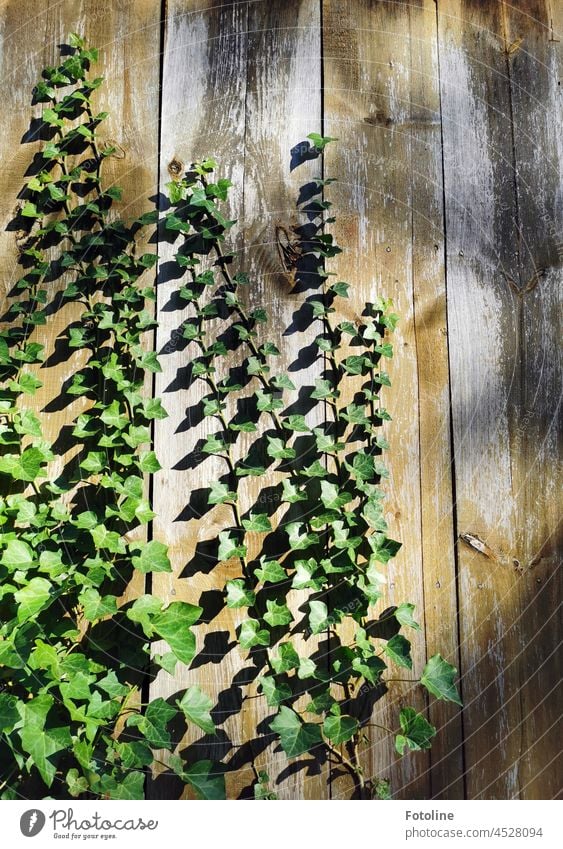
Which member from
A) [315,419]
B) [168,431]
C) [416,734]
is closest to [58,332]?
[168,431]

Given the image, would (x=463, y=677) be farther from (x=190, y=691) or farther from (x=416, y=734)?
(x=190, y=691)

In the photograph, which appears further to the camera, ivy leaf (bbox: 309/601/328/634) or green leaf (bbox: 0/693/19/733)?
ivy leaf (bbox: 309/601/328/634)

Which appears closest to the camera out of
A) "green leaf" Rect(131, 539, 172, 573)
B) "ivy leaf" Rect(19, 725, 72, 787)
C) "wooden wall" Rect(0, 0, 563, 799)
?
"ivy leaf" Rect(19, 725, 72, 787)

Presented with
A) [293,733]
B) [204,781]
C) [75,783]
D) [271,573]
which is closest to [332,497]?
[271,573]

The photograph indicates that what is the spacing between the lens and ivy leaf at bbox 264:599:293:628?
1.14 meters

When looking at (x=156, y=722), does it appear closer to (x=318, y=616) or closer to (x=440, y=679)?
(x=318, y=616)

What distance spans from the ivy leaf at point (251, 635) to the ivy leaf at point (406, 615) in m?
0.22

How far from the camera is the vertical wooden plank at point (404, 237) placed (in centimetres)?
123

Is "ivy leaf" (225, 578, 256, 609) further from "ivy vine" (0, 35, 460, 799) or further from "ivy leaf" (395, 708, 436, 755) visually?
"ivy leaf" (395, 708, 436, 755)

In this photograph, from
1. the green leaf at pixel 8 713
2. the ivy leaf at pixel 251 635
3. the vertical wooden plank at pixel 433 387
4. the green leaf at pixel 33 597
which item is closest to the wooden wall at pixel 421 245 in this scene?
the vertical wooden plank at pixel 433 387

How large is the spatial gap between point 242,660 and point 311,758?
21 cm

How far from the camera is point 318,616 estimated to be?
1144mm

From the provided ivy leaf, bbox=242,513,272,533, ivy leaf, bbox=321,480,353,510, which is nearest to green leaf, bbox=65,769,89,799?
ivy leaf, bbox=242,513,272,533

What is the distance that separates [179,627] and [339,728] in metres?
0.31
